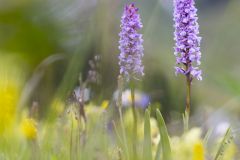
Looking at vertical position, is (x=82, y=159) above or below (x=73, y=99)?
below

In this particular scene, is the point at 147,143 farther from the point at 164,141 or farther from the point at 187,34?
the point at 187,34

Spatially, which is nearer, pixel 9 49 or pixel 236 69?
pixel 9 49

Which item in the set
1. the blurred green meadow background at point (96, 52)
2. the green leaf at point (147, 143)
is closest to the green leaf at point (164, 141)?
the green leaf at point (147, 143)

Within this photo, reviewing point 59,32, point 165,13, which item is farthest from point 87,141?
point 165,13

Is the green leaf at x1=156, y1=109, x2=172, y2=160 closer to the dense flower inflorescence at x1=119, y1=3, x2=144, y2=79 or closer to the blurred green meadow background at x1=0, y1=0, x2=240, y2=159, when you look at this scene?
the dense flower inflorescence at x1=119, y1=3, x2=144, y2=79

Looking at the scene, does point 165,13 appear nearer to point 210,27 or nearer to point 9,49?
point 210,27

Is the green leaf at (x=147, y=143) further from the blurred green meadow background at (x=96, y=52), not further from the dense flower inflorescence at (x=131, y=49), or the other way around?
the blurred green meadow background at (x=96, y=52)
